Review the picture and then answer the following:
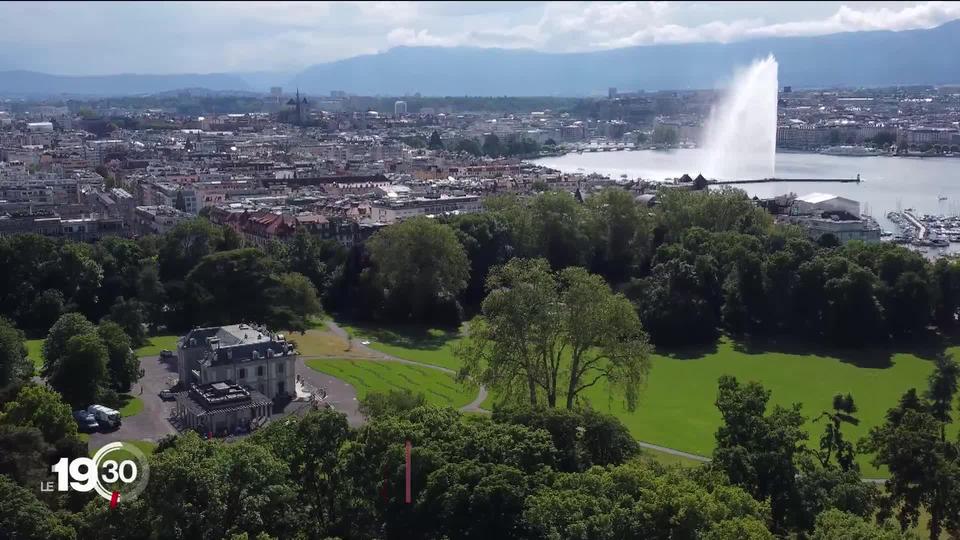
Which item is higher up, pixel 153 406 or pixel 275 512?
pixel 275 512

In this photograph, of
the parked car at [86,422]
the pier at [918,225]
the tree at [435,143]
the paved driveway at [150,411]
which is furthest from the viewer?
the tree at [435,143]

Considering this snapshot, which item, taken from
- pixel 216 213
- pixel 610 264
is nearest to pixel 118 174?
pixel 216 213

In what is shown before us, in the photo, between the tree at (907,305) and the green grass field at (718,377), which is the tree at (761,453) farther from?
the tree at (907,305)

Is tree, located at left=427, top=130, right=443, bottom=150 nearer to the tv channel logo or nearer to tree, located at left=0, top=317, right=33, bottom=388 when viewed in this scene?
tree, located at left=0, top=317, right=33, bottom=388

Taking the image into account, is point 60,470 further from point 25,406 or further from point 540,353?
point 540,353

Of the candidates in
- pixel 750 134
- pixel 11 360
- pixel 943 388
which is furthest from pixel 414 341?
pixel 750 134

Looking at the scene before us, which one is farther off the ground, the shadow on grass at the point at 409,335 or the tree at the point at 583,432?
the tree at the point at 583,432

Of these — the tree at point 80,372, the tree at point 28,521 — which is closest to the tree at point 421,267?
the tree at point 80,372
